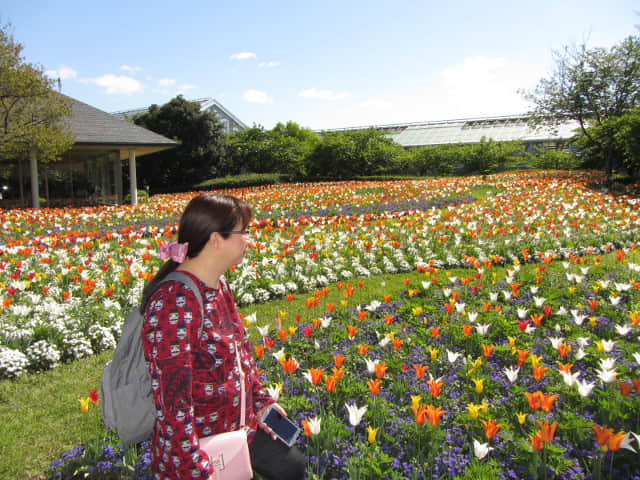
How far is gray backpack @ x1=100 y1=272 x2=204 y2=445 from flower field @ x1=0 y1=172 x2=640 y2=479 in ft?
3.02

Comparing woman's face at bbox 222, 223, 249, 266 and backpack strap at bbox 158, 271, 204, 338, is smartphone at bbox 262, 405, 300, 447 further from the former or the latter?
woman's face at bbox 222, 223, 249, 266

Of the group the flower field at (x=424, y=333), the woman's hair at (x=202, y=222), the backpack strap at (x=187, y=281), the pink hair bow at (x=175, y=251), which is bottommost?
the flower field at (x=424, y=333)

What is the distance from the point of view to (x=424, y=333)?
434cm

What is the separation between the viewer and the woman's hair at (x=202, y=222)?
2002 millimetres

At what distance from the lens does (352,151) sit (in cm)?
3128

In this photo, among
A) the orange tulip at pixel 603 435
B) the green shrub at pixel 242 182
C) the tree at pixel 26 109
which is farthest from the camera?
the green shrub at pixel 242 182

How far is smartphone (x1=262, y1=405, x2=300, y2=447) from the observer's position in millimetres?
2355

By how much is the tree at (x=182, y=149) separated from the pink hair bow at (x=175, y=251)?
103ft

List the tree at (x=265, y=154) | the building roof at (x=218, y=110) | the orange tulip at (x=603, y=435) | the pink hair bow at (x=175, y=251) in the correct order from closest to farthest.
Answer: the pink hair bow at (x=175, y=251) → the orange tulip at (x=603, y=435) → the tree at (x=265, y=154) → the building roof at (x=218, y=110)

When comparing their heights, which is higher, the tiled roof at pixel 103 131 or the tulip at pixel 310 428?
the tiled roof at pixel 103 131

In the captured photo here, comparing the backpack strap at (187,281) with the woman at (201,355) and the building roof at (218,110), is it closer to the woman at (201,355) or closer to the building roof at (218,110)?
the woman at (201,355)

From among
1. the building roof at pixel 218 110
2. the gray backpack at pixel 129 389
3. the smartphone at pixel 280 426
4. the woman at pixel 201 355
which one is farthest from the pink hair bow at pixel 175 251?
the building roof at pixel 218 110

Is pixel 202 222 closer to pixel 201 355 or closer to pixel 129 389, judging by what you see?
pixel 201 355

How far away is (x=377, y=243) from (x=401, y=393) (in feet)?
17.2
